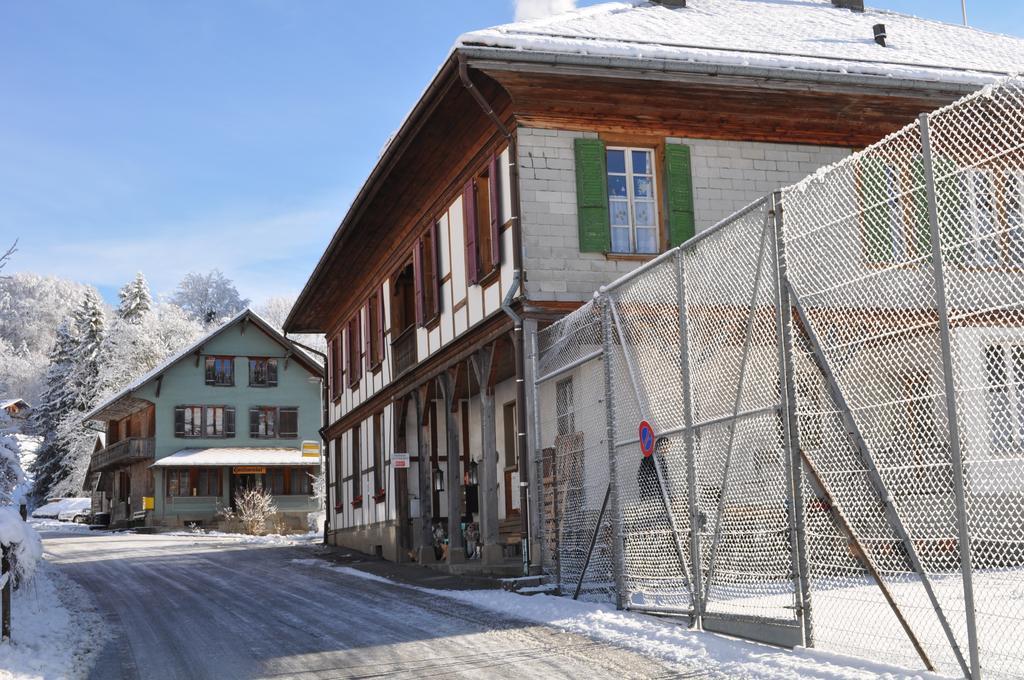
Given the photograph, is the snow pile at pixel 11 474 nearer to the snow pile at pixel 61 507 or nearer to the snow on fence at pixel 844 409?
the snow on fence at pixel 844 409

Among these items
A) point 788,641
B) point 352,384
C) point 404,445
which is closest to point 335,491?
point 352,384

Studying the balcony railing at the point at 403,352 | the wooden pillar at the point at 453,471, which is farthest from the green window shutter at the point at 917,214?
the balcony railing at the point at 403,352

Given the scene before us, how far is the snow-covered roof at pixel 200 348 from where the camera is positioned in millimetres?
49750

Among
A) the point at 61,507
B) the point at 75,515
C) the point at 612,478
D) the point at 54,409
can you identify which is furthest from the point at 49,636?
the point at 54,409

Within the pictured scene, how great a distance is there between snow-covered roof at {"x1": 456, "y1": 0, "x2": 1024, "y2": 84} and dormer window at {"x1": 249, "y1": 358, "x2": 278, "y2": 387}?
3674 centimetres

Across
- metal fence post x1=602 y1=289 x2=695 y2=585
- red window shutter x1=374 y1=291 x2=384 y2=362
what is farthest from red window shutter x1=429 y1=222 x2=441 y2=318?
metal fence post x1=602 y1=289 x2=695 y2=585

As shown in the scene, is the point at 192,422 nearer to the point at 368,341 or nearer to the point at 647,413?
the point at 368,341

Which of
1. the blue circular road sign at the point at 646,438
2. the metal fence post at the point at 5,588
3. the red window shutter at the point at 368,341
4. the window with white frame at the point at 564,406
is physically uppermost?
the red window shutter at the point at 368,341

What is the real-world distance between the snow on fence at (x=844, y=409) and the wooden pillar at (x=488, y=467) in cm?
509

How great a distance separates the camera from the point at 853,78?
15.8m

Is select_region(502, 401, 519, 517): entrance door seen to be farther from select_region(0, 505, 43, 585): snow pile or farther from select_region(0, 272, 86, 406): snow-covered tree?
select_region(0, 272, 86, 406): snow-covered tree

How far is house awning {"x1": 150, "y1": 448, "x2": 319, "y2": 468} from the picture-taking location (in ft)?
161

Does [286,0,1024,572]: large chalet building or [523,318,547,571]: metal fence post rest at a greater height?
[286,0,1024,572]: large chalet building

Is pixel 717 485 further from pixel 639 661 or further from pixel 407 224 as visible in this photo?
pixel 407 224
